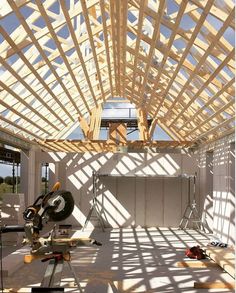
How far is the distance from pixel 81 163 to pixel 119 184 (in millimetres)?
1555

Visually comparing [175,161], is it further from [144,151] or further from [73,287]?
[73,287]

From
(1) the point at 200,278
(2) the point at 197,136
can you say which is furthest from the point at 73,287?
(2) the point at 197,136

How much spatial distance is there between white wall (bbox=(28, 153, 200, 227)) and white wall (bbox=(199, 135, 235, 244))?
978mm

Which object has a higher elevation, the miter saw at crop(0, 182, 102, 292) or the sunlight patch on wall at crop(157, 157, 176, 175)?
the sunlight patch on wall at crop(157, 157, 176, 175)

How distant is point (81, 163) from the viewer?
625 inches

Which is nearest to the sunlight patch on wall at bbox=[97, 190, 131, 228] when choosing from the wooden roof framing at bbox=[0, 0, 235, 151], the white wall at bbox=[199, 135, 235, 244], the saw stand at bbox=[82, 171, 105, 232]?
the saw stand at bbox=[82, 171, 105, 232]

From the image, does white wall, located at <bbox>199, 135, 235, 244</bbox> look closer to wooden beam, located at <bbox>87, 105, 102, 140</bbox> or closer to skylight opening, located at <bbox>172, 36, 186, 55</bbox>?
skylight opening, located at <bbox>172, 36, 186, 55</bbox>

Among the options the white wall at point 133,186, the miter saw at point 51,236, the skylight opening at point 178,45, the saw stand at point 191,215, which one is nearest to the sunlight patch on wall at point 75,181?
the white wall at point 133,186

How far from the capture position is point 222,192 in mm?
12539

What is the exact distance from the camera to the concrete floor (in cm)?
712

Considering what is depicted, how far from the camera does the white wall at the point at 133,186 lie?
1567 cm

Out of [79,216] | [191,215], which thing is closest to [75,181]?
[79,216]

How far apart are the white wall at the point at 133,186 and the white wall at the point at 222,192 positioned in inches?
38.5

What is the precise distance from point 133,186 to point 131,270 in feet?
24.6
